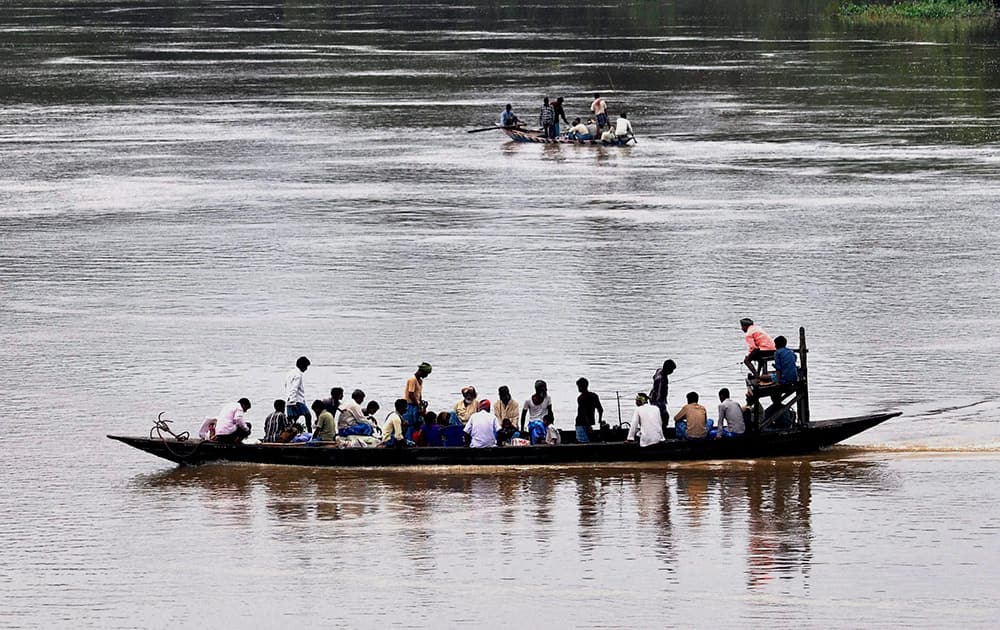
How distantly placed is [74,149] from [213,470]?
1488 inches

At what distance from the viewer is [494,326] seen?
118 feet

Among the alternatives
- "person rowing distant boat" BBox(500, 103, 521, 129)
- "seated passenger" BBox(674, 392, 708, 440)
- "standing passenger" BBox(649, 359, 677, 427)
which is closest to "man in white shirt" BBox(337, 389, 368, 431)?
"standing passenger" BBox(649, 359, 677, 427)

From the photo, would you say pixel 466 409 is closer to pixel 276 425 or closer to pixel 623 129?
pixel 276 425

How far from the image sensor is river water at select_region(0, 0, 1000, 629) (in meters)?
22.4

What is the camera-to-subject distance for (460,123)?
68.6 meters

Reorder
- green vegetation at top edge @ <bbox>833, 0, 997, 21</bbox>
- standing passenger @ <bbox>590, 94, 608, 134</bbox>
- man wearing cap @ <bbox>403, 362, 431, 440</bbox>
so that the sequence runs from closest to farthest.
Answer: man wearing cap @ <bbox>403, 362, 431, 440</bbox>
standing passenger @ <bbox>590, 94, 608, 134</bbox>
green vegetation at top edge @ <bbox>833, 0, 997, 21</bbox>

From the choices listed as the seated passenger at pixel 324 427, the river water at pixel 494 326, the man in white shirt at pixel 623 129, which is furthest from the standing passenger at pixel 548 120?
the seated passenger at pixel 324 427

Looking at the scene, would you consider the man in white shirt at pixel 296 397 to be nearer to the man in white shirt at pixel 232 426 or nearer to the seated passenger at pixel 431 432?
the man in white shirt at pixel 232 426

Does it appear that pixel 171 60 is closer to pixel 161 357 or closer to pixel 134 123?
pixel 134 123

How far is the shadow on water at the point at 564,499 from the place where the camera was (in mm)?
23656

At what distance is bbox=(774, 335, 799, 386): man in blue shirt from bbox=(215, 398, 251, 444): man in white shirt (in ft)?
23.2

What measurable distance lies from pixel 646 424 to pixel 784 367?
2.05m

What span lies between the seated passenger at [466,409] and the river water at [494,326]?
0.71 metres

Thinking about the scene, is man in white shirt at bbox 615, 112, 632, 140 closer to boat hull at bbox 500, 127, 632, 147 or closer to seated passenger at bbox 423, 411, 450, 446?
boat hull at bbox 500, 127, 632, 147
